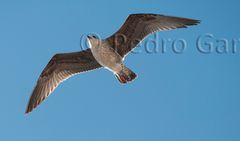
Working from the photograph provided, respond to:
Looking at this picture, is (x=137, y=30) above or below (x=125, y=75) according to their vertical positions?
above

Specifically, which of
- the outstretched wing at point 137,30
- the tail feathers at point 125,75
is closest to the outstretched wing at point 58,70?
the outstretched wing at point 137,30

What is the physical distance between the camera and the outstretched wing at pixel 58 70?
11.6 meters

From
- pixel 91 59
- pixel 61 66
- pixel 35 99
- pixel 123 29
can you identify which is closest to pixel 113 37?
pixel 123 29

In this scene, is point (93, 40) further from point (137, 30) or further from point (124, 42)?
point (137, 30)

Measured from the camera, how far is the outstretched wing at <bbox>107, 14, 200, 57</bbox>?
10.9 meters

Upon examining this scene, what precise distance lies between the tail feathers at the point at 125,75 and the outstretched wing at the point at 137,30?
17.3 inches

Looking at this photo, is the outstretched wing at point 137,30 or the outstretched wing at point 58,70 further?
the outstretched wing at point 58,70

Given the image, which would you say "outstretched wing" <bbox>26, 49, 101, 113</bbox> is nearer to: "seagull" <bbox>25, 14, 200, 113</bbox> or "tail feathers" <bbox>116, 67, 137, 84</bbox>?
"seagull" <bbox>25, 14, 200, 113</bbox>

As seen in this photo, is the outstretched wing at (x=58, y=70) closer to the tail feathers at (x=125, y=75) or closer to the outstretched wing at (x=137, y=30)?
the outstretched wing at (x=137, y=30)

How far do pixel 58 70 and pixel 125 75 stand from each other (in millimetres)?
2130

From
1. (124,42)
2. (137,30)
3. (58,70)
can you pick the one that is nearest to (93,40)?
(124,42)

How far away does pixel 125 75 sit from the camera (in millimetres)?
10711

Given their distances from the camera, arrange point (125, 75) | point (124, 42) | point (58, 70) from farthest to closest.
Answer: point (58, 70)
point (124, 42)
point (125, 75)

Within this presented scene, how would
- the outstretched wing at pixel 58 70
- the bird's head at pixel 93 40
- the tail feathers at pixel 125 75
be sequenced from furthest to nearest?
the outstretched wing at pixel 58 70 < the bird's head at pixel 93 40 < the tail feathers at pixel 125 75
